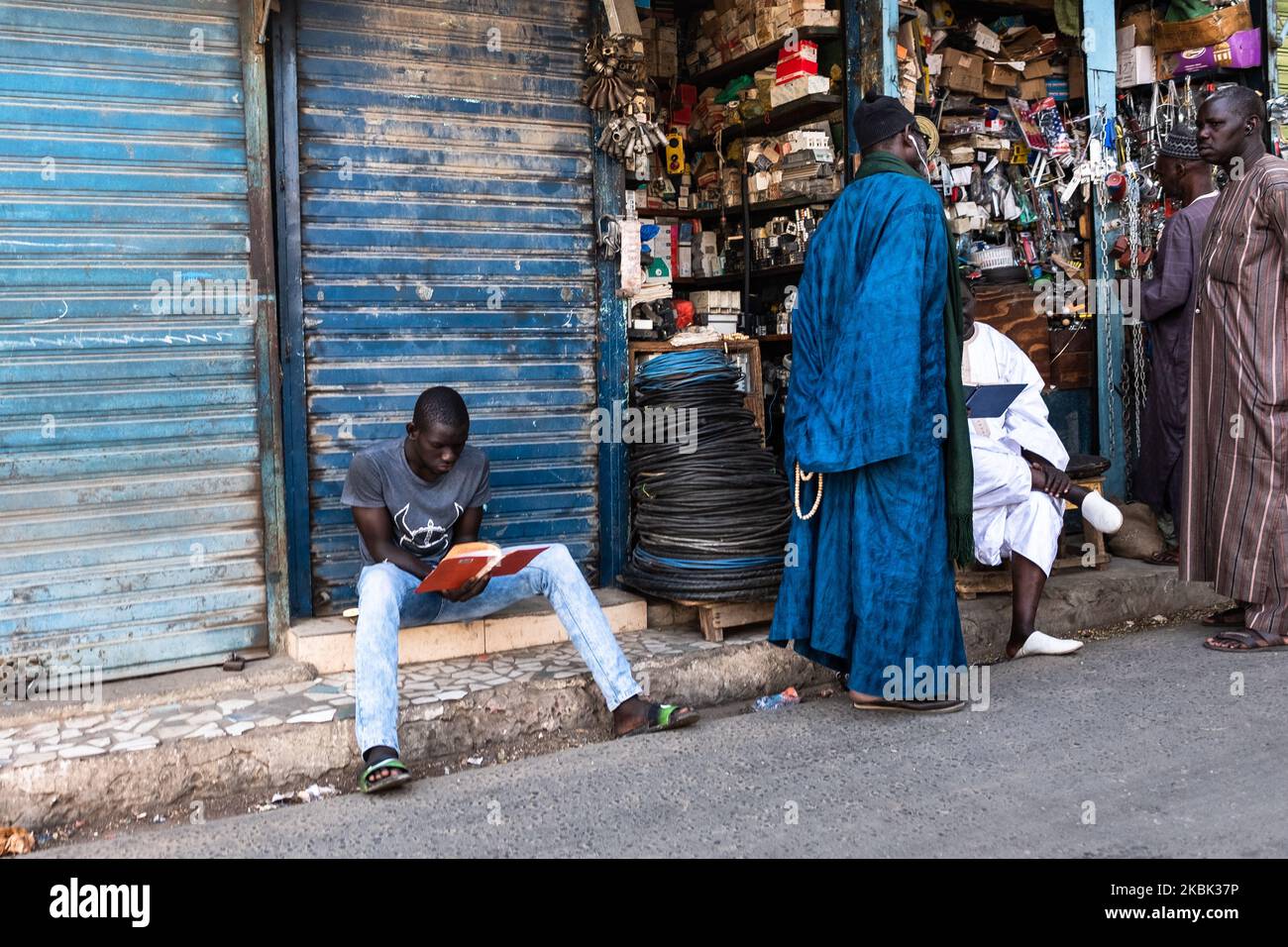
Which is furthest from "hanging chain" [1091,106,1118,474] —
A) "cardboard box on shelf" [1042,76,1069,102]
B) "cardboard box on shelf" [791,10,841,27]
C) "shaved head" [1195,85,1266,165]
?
"shaved head" [1195,85,1266,165]

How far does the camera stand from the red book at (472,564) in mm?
4008

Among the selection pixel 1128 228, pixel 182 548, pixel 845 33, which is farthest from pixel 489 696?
pixel 1128 228

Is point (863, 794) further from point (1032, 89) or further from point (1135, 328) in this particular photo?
point (1032, 89)

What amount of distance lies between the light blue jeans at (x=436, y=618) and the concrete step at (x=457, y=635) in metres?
0.14

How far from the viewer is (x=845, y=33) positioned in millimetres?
6816

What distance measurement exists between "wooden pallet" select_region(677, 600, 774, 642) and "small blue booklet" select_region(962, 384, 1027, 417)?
1.28m

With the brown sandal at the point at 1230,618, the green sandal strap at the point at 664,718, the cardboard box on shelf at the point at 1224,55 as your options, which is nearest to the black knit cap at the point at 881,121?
the green sandal strap at the point at 664,718

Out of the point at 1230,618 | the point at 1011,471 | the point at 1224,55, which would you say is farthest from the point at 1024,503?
the point at 1224,55

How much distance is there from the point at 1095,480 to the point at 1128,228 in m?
1.98

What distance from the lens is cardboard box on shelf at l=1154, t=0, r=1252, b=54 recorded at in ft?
24.7

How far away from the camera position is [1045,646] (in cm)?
525

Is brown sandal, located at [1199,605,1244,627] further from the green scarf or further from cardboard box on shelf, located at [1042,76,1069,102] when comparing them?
cardboard box on shelf, located at [1042,76,1069,102]

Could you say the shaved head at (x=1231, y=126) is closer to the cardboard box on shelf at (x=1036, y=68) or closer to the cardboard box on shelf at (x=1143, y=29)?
the cardboard box on shelf at (x=1036, y=68)

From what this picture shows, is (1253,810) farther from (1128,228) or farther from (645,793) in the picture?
(1128,228)
